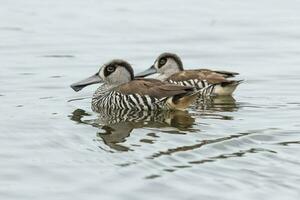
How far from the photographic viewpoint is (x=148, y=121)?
14867 mm

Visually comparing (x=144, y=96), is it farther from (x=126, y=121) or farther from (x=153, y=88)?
(x=126, y=121)

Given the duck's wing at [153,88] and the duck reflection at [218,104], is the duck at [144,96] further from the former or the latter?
the duck reflection at [218,104]

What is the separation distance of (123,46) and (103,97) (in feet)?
15.2

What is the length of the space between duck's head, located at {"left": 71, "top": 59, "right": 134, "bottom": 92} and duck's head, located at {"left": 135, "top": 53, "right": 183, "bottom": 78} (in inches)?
52.7

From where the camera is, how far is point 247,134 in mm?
13562

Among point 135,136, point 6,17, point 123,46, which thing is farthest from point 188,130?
point 6,17

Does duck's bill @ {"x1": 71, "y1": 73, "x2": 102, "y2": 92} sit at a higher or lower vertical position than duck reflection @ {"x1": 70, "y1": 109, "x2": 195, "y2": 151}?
higher

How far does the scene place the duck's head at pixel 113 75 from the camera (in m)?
16.0

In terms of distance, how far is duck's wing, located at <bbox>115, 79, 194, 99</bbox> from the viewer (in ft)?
50.8

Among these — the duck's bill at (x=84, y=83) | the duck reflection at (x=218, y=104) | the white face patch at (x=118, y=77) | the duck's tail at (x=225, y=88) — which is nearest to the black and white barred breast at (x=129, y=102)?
the white face patch at (x=118, y=77)

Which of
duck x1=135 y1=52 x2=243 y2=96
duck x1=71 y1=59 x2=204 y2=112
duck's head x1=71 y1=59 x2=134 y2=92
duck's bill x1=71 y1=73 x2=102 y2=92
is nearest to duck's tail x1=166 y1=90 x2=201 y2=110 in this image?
duck x1=71 y1=59 x2=204 y2=112

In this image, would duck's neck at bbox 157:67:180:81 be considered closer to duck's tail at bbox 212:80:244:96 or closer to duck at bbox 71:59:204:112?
duck's tail at bbox 212:80:244:96

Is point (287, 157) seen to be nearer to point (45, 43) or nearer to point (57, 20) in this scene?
point (45, 43)

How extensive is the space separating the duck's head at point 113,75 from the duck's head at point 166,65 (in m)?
1.34
